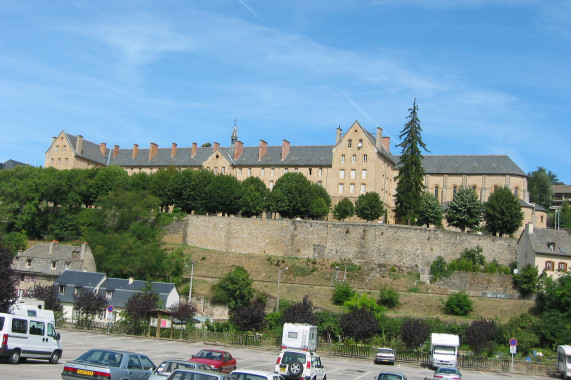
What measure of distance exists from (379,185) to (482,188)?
1588cm

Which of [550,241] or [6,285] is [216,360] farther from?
[550,241]

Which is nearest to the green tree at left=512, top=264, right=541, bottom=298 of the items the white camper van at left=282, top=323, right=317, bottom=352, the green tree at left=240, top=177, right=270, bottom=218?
the white camper van at left=282, top=323, right=317, bottom=352

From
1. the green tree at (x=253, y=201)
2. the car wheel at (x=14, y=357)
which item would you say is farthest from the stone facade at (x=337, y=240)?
the car wheel at (x=14, y=357)

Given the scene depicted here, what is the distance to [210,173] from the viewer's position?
83.6 m

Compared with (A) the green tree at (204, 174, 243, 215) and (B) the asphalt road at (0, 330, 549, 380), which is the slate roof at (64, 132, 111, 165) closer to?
(A) the green tree at (204, 174, 243, 215)

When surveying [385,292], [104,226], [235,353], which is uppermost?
[104,226]

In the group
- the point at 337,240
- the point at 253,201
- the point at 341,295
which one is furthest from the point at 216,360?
the point at 253,201

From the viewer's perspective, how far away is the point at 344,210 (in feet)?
258

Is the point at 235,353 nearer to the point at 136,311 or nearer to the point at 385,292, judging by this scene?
the point at 136,311

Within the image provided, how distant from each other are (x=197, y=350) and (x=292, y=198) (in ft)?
147

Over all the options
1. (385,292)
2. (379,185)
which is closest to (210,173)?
(379,185)

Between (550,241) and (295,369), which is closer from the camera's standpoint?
(295,369)

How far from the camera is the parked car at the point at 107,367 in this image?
1594 centimetres

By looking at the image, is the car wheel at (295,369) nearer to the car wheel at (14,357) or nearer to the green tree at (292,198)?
the car wheel at (14,357)
